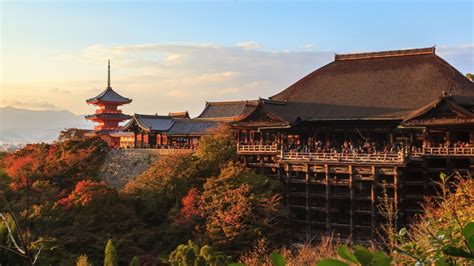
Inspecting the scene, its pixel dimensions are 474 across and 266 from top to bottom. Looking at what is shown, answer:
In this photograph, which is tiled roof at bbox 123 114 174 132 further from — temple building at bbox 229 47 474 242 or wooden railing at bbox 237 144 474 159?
wooden railing at bbox 237 144 474 159

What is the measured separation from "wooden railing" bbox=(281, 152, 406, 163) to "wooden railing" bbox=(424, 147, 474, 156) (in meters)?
1.63

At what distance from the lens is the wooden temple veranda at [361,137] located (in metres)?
23.9

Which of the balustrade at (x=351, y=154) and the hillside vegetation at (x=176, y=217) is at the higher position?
the balustrade at (x=351, y=154)

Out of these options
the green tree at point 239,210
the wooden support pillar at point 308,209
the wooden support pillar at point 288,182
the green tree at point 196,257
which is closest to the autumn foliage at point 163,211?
the green tree at point 239,210

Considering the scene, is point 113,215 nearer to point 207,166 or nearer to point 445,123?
point 207,166

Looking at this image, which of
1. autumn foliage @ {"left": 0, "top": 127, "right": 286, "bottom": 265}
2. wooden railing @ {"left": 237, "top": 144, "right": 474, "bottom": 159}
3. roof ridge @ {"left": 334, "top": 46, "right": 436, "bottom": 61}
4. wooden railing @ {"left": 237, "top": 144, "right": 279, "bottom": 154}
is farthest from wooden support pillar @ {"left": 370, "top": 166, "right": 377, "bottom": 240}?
roof ridge @ {"left": 334, "top": 46, "right": 436, "bottom": 61}

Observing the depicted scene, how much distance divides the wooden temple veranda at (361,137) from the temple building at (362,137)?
0.06m

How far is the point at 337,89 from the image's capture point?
3159cm

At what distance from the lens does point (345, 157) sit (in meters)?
25.2

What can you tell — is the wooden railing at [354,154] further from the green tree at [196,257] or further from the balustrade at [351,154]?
the green tree at [196,257]

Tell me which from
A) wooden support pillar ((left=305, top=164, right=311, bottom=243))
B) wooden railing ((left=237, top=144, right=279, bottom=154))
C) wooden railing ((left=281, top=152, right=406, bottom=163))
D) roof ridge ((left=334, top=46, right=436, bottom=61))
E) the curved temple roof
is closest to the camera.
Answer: wooden railing ((left=281, top=152, right=406, bottom=163))

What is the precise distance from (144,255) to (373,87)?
18091 mm

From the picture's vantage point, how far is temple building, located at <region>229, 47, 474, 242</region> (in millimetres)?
23922

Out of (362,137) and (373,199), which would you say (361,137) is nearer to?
(362,137)
